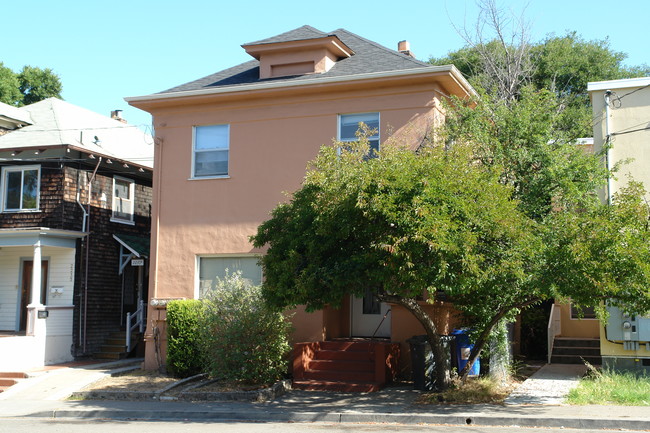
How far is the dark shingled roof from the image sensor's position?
16031 mm

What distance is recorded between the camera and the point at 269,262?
39.2ft

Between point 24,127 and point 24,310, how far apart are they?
5.81 meters

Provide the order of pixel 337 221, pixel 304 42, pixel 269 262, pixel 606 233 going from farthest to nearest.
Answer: pixel 304 42
pixel 269 262
pixel 337 221
pixel 606 233

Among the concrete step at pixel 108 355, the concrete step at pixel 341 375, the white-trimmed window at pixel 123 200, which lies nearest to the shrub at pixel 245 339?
the concrete step at pixel 341 375

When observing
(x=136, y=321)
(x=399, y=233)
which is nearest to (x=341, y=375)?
(x=399, y=233)

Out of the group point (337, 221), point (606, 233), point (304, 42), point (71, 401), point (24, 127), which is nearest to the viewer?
point (606, 233)

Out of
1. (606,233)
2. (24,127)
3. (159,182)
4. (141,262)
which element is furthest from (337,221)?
(24,127)

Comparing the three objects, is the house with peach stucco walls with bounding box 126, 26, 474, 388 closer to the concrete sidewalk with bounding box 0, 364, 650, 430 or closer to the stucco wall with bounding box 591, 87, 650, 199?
the concrete sidewalk with bounding box 0, 364, 650, 430

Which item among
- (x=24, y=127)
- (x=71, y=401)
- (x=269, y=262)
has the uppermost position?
(x=24, y=127)

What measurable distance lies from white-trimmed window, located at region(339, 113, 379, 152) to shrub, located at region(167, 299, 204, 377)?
520 cm

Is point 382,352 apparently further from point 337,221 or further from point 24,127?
point 24,127

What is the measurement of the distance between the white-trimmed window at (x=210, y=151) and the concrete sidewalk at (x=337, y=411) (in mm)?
5831

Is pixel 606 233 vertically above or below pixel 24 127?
below

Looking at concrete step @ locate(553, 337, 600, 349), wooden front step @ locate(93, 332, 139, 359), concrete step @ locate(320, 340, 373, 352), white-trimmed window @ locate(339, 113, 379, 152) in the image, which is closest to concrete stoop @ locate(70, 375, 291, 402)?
concrete step @ locate(320, 340, 373, 352)
